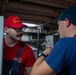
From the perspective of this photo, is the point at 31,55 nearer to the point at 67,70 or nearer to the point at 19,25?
the point at 19,25

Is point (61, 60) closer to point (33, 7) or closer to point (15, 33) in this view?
point (15, 33)

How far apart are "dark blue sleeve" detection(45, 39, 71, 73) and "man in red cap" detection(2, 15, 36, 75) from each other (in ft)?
2.84

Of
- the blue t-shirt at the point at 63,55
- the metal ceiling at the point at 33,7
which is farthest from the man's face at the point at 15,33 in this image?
the blue t-shirt at the point at 63,55

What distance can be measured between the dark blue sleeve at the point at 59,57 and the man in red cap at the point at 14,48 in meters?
0.87

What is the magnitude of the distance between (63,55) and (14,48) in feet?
3.25

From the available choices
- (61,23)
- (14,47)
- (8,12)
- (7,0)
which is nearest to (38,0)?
(7,0)

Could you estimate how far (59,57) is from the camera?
98 cm

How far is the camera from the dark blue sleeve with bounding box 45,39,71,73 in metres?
0.98

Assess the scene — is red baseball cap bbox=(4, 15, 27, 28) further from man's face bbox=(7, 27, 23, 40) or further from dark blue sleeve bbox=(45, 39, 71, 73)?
dark blue sleeve bbox=(45, 39, 71, 73)

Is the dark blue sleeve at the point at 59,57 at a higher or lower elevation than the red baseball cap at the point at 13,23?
lower

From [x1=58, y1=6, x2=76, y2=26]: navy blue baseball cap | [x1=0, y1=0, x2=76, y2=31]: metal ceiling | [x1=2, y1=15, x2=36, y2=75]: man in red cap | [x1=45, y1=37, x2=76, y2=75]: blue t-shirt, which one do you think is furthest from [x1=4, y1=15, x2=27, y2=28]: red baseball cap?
[x1=45, y1=37, x2=76, y2=75]: blue t-shirt

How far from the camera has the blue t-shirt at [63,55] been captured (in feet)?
3.21

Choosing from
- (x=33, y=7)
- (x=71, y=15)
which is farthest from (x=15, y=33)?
(x=33, y=7)

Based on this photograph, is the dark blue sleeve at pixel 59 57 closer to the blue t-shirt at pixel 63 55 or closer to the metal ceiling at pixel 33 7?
the blue t-shirt at pixel 63 55
